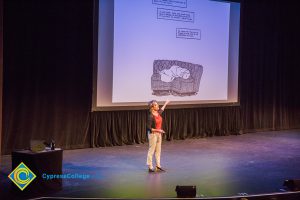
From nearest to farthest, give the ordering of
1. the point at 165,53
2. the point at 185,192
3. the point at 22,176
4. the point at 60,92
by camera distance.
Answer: the point at 185,192 < the point at 22,176 < the point at 60,92 < the point at 165,53

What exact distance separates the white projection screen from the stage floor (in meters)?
1.16

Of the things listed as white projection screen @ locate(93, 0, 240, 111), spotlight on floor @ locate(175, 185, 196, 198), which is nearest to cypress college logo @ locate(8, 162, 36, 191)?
spotlight on floor @ locate(175, 185, 196, 198)

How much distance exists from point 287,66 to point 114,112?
6206 millimetres

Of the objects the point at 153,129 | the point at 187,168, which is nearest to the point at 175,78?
the point at 187,168

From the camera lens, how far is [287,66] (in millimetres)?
13422

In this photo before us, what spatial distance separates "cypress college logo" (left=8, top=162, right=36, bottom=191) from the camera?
18.7ft

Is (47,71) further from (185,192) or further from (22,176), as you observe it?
(185,192)

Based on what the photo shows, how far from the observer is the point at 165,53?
10328mm

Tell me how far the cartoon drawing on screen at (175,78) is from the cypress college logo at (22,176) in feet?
15.9

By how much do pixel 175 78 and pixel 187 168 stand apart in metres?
3.32

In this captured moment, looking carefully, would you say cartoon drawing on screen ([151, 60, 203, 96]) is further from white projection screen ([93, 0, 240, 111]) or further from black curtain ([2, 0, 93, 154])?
black curtain ([2, 0, 93, 154])

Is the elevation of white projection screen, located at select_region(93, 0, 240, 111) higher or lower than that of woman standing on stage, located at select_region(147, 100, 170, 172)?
higher

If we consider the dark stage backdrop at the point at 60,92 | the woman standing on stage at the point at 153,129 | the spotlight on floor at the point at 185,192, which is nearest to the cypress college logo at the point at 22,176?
the woman standing on stage at the point at 153,129

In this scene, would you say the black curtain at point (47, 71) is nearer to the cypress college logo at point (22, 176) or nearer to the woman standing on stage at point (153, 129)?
the woman standing on stage at point (153, 129)
